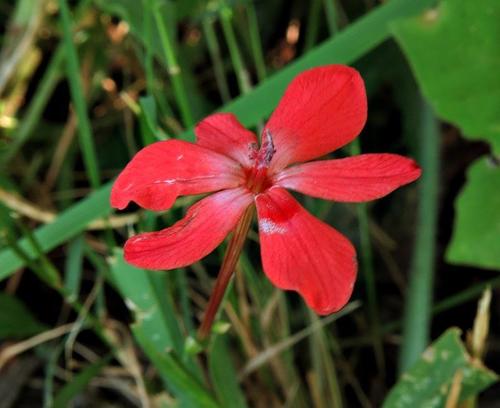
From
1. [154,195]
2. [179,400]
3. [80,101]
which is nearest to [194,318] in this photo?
[179,400]

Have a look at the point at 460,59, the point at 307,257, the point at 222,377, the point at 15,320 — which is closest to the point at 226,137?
the point at 307,257

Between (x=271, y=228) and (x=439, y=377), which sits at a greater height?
(x=271, y=228)

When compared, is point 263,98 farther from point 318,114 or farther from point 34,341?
point 34,341

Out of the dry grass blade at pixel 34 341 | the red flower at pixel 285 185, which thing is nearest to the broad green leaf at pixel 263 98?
the dry grass blade at pixel 34 341

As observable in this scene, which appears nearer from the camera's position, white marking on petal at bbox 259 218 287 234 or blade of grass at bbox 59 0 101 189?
white marking on petal at bbox 259 218 287 234

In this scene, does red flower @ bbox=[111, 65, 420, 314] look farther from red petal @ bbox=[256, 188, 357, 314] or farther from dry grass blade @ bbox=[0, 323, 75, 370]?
dry grass blade @ bbox=[0, 323, 75, 370]

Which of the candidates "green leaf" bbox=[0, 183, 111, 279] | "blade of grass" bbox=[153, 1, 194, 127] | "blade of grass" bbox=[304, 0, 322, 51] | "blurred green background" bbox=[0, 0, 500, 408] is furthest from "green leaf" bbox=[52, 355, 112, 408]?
"blade of grass" bbox=[304, 0, 322, 51]

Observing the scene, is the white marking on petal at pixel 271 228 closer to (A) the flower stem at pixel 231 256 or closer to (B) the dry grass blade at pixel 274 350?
(A) the flower stem at pixel 231 256

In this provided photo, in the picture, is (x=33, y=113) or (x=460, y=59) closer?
(x=460, y=59)
